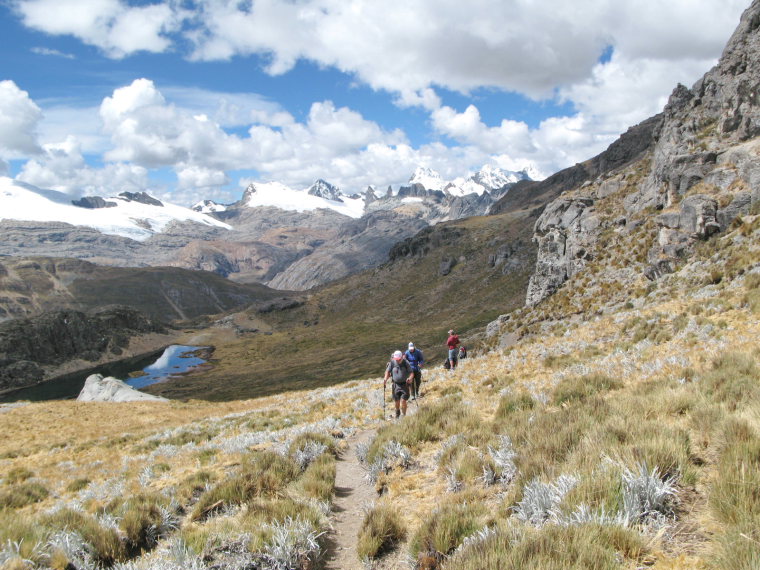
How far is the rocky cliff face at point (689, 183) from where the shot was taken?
29406 mm

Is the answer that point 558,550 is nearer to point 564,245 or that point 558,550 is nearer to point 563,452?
point 563,452

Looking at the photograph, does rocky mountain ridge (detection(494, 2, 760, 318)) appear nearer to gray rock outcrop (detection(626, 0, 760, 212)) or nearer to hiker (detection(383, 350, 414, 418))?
gray rock outcrop (detection(626, 0, 760, 212))

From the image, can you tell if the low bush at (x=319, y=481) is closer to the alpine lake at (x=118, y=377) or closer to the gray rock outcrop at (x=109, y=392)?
the gray rock outcrop at (x=109, y=392)

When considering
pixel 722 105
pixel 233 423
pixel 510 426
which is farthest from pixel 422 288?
pixel 510 426

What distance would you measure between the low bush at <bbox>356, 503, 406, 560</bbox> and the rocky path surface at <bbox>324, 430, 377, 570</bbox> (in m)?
0.22

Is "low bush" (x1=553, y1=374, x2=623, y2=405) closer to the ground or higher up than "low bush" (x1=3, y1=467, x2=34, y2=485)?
higher up

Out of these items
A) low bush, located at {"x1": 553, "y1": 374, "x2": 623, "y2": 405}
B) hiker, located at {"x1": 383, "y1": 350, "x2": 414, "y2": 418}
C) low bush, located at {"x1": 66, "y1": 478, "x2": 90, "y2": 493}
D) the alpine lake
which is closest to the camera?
low bush, located at {"x1": 553, "y1": 374, "x2": 623, "y2": 405}

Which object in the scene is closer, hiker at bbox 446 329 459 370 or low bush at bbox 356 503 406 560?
low bush at bbox 356 503 406 560

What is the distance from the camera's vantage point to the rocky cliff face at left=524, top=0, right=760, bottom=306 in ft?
96.5

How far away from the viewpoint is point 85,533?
6746mm

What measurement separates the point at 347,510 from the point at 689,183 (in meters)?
37.7

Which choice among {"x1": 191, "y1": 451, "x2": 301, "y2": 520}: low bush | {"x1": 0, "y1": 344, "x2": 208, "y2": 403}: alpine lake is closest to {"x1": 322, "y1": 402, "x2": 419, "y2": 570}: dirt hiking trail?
{"x1": 191, "y1": 451, "x2": 301, "y2": 520}: low bush

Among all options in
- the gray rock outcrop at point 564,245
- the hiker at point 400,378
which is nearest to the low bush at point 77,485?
the hiker at point 400,378

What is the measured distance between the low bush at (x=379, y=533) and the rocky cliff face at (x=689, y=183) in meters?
30.9
